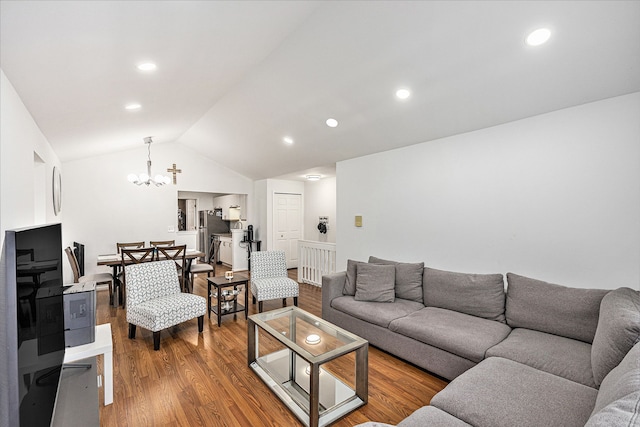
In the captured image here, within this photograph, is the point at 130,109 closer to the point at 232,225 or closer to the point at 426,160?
the point at 426,160

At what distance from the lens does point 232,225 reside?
8.75m

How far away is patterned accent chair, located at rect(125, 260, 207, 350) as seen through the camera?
10.1 ft

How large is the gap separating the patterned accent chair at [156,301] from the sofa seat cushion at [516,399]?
2.69m

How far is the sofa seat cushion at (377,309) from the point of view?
297 cm

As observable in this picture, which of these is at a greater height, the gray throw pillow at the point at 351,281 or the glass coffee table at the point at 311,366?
the gray throw pillow at the point at 351,281

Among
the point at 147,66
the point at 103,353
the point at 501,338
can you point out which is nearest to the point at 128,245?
the point at 103,353

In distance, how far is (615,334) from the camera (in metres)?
1.59

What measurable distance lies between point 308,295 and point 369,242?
1.55 metres

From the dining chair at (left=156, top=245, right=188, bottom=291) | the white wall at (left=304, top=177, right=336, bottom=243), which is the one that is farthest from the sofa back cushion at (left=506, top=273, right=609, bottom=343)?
the white wall at (left=304, top=177, right=336, bottom=243)

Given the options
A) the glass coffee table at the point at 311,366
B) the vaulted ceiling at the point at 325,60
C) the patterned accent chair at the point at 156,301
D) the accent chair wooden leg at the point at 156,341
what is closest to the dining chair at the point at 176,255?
the patterned accent chair at the point at 156,301

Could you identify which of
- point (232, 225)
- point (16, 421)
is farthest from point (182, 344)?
point (232, 225)

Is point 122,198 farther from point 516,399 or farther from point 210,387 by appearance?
point 516,399

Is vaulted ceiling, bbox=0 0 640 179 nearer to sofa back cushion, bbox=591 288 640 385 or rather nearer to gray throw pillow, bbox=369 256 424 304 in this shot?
gray throw pillow, bbox=369 256 424 304

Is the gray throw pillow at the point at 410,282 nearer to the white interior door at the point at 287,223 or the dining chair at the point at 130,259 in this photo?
the dining chair at the point at 130,259
